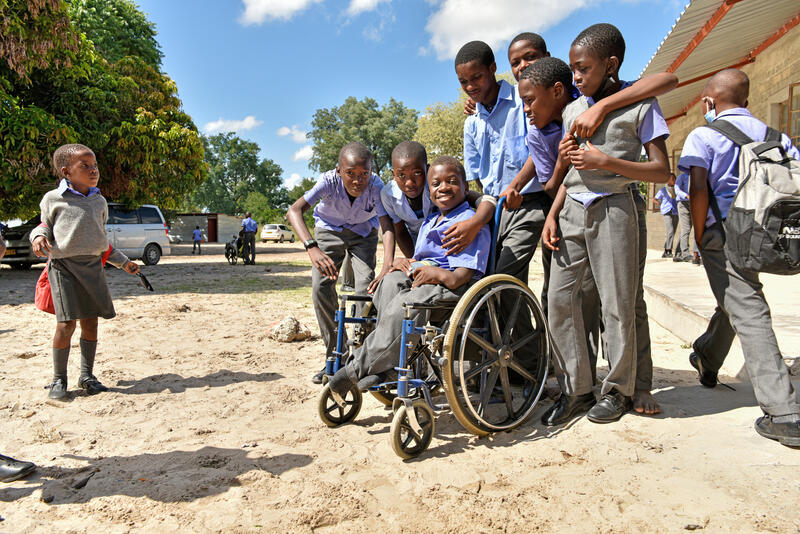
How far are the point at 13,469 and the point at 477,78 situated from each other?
3.40 meters

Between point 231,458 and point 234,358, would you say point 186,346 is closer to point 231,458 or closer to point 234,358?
point 234,358

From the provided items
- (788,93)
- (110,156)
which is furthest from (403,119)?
(788,93)

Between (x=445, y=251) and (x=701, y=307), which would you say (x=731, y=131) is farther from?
(x=701, y=307)

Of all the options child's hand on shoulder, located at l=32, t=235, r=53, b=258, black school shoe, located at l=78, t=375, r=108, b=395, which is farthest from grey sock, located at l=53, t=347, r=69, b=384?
child's hand on shoulder, located at l=32, t=235, r=53, b=258

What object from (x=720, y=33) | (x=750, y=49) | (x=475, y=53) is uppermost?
(x=750, y=49)

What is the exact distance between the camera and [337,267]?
13.9 ft

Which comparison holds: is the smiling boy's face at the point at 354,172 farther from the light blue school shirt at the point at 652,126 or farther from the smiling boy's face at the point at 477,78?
the light blue school shirt at the point at 652,126

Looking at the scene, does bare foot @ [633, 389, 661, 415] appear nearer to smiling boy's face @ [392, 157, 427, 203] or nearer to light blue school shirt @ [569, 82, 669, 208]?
light blue school shirt @ [569, 82, 669, 208]

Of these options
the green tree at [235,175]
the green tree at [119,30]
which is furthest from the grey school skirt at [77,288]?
the green tree at [235,175]

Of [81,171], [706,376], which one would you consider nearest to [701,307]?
[706,376]

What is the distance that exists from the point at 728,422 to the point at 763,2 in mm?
7316

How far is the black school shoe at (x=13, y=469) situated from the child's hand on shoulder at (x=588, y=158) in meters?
3.10

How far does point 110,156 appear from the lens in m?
14.0

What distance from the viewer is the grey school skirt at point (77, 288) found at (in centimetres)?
385
